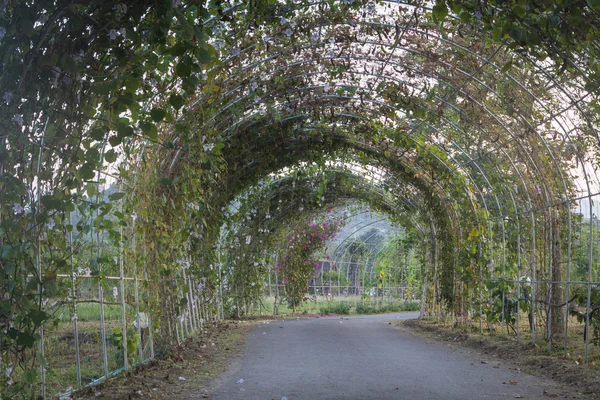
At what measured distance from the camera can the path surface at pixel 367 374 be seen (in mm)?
5953

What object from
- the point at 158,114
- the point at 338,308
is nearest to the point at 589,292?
→ the point at 158,114

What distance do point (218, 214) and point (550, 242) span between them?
5.12 m

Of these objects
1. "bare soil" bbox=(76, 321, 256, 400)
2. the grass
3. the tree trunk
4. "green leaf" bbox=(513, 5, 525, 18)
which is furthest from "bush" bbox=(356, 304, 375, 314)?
"green leaf" bbox=(513, 5, 525, 18)

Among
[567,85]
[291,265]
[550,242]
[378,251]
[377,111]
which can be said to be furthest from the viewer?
[378,251]

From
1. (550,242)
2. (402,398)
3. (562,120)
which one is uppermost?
(562,120)

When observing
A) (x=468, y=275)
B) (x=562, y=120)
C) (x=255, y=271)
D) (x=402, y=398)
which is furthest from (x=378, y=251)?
(x=402, y=398)

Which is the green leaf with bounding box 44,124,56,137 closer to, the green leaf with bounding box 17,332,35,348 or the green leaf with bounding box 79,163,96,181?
the green leaf with bounding box 79,163,96,181

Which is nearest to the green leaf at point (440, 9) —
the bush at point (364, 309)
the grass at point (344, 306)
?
the grass at point (344, 306)

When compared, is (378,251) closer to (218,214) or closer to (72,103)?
(218,214)

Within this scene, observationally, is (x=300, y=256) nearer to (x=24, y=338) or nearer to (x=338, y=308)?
(x=338, y=308)

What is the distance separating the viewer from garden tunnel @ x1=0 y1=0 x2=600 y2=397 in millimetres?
3514

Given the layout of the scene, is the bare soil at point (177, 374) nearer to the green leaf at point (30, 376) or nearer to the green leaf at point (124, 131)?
the green leaf at point (30, 376)

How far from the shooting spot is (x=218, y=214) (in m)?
10.8

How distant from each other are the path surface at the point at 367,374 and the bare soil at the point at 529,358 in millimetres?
237
